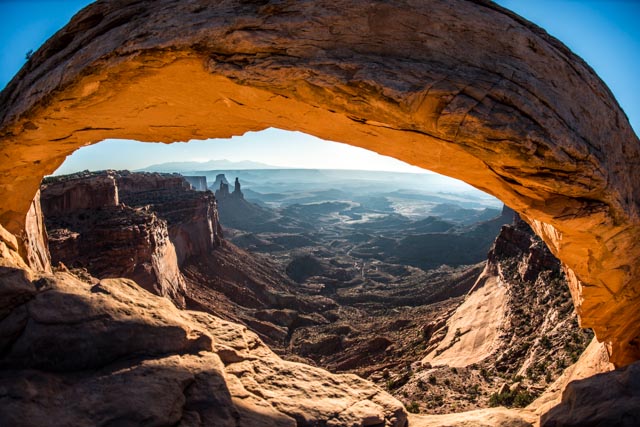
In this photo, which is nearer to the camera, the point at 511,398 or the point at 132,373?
the point at 132,373

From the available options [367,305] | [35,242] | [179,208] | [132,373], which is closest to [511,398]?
[132,373]

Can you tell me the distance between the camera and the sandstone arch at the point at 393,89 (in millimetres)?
4672

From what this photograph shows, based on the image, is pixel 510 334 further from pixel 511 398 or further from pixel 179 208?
pixel 179 208

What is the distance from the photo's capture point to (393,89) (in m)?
4.52

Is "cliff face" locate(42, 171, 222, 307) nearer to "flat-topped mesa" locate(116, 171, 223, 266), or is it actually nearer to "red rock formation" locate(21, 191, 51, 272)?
"flat-topped mesa" locate(116, 171, 223, 266)

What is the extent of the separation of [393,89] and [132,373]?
17.7 feet

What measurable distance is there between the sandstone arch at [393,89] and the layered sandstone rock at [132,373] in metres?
3.81

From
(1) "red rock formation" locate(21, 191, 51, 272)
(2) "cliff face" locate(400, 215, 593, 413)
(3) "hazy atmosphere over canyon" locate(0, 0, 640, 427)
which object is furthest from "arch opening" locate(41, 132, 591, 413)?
(1) "red rock formation" locate(21, 191, 51, 272)

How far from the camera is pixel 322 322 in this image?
118 ft

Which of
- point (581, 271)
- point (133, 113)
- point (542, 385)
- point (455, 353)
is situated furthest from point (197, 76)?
point (455, 353)

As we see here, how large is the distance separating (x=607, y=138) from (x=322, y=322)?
33.3m

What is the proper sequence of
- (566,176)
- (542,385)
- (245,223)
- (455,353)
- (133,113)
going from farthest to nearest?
(245,223)
(455,353)
(542,385)
(133,113)
(566,176)

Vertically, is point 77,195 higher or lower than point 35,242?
higher

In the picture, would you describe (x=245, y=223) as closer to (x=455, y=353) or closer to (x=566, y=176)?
(x=455, y=353)
